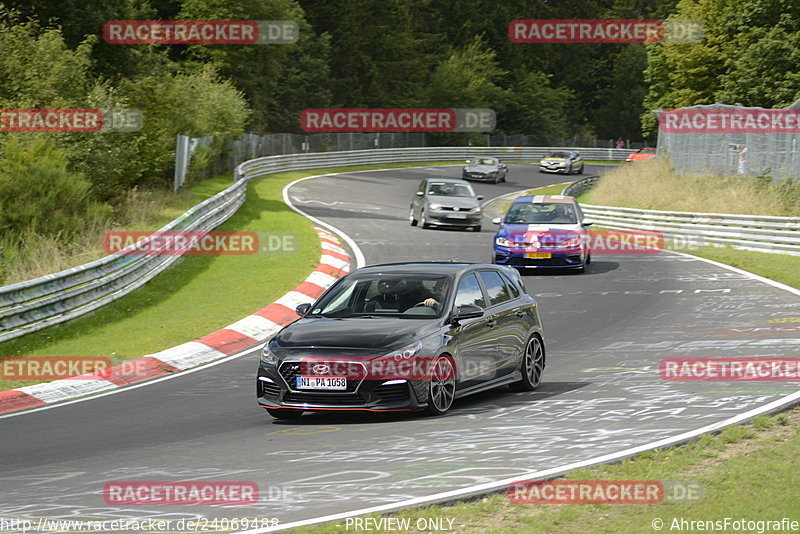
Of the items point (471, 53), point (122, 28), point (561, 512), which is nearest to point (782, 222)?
point (561, 512)

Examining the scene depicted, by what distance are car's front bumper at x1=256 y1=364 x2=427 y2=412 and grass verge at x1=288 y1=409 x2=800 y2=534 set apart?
2562 mm

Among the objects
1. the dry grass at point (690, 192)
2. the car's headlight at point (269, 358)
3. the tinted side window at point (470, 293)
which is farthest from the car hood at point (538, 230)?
the car's headlight at point (269, 358)

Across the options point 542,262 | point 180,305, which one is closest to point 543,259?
point 542,262

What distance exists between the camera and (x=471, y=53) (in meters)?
97.3

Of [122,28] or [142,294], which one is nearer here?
[142,294]

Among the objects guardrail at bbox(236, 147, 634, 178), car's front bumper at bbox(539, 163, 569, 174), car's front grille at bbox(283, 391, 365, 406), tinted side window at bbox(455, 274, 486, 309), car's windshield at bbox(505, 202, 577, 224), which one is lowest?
car's front grille at bbox(283, 391, 365, 406)

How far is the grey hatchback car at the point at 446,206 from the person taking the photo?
3306 centimetres

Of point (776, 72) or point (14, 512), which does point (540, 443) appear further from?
point (776, 72)

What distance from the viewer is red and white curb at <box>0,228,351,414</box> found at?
12.5 metres

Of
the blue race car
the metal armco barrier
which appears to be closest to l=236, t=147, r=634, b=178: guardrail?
the metal armco barrier

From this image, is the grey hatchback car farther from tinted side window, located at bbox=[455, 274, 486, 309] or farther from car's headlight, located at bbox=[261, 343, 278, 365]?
car's headlight, located at bbox=[261, 343, 278, 365]

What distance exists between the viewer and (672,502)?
6828mm

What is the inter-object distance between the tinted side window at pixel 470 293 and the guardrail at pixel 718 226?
1713 cm

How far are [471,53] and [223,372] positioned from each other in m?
86.5
